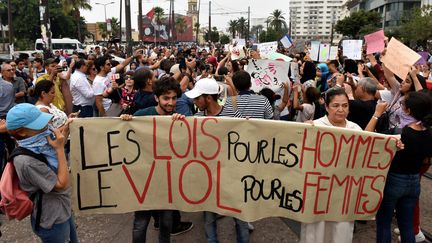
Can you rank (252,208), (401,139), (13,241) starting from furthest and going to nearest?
(13,241) → (252,208) → (401,139)

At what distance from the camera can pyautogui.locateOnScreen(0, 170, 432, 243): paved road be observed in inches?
157

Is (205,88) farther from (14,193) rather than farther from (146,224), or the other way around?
(14,193)

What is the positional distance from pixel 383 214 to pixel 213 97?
1.84m

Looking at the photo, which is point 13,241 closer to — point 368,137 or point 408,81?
point 368,137

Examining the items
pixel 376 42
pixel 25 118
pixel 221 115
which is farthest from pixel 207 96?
pixel 376 42

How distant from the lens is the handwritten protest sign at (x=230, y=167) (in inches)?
120

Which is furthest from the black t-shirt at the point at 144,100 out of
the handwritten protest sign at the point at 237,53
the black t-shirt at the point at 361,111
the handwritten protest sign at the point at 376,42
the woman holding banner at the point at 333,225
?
the handwritten protest sign at the point at 237,53

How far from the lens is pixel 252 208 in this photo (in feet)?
10.4

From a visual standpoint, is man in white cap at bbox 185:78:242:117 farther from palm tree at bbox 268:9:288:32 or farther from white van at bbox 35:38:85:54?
palm tree at bbox 268:9:288:32

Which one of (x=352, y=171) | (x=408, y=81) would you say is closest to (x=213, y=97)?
(x=352, y=171)

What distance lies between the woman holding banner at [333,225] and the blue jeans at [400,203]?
0.34m

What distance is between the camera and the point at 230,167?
3.15 m

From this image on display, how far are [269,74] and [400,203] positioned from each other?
3.26 meters

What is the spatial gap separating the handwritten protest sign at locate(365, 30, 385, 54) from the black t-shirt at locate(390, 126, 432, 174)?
1974 millimetres
